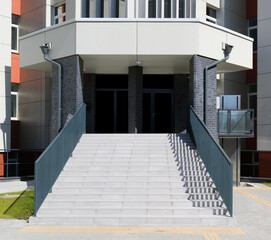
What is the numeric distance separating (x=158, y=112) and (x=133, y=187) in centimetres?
939

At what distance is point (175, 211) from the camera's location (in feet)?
35.6

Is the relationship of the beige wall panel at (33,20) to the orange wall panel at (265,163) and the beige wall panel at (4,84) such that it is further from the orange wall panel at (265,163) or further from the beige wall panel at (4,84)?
the orange wall panel at (265,163)

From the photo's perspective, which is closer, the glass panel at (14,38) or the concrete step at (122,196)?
the concrete step at (122,196)

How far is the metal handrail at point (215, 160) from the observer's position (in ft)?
35.4

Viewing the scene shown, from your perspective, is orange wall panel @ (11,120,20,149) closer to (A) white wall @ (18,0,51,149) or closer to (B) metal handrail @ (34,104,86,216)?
(A) white wall @ (18,0,51,149)

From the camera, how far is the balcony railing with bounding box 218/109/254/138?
63.3 feet

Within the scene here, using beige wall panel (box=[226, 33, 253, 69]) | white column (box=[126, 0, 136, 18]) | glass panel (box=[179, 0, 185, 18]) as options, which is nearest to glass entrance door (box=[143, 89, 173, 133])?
glass panel (box=[179, 0, 185, 18])

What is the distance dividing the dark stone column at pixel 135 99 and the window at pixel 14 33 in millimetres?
8210

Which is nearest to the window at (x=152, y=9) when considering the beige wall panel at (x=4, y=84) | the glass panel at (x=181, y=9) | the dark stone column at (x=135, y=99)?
the glass panel at (x=181, y=9)

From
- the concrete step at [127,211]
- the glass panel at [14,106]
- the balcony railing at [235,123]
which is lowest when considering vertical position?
the concrete step at [127,211]

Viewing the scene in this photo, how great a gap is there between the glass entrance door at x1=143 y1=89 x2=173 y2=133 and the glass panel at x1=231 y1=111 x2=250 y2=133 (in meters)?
3.20

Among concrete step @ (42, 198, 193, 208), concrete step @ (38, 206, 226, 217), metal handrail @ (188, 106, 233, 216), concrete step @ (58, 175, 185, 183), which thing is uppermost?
metal handrail @ (188, 106, 233, 216)

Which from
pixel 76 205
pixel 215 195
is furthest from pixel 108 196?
pixel 215 195

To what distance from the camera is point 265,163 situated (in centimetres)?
2298
